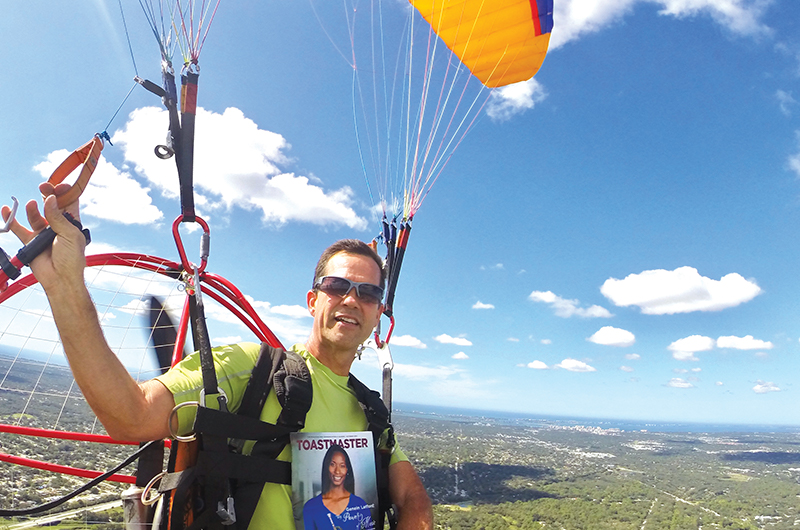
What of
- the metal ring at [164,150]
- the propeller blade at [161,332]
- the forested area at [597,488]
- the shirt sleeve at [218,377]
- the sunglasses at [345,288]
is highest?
the metal ring at [164,150]

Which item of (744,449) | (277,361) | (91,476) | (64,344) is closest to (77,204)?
(64,344)

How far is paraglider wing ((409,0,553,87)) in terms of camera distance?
7.96 meters

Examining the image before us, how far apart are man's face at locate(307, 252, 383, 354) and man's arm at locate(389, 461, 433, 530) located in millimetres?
691

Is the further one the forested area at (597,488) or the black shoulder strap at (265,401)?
the forested area at (597,488)

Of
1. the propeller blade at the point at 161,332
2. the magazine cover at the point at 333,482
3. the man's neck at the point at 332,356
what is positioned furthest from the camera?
the propeller blade at the point at 161,332

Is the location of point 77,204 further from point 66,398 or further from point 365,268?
point 66,398

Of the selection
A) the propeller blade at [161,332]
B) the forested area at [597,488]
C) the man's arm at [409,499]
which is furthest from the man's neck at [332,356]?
the forested area at [597,488]

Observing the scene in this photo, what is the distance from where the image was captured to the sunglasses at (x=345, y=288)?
2164 millimetres

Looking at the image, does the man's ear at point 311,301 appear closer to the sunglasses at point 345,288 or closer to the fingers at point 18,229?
the sunglasses at point 345,288

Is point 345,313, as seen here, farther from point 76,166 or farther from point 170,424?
point 76,166

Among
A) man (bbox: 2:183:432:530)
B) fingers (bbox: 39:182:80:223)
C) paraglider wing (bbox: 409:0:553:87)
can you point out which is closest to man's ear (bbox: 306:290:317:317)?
man (bbox: 2:183:432:530)

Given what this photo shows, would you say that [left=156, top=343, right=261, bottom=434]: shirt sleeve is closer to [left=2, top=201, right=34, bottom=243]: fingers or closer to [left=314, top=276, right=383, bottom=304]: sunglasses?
[left=314, top=276, right=383, bottom=304]: sunglasses

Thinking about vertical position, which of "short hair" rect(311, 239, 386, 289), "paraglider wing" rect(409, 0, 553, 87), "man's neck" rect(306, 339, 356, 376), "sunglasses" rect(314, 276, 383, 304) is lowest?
"man's neck" rect(306, 339, 356, 376)

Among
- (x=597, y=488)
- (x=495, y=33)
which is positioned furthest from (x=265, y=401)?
(x=597, y=488)
